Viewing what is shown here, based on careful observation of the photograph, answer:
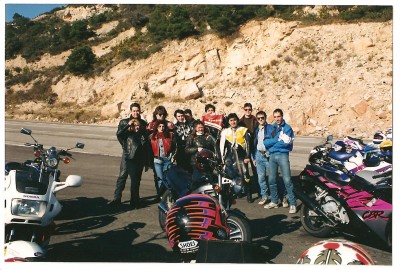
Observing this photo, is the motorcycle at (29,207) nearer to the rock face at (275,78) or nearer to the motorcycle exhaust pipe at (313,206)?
the motorcycle exhaust pipe at (313,206)

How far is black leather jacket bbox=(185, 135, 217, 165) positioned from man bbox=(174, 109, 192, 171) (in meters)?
0.18

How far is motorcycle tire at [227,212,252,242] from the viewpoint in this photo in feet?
16.6

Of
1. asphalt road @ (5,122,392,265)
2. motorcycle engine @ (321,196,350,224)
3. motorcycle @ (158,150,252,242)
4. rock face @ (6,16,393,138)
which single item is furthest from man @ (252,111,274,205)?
rock face @ (6,16,393,138)

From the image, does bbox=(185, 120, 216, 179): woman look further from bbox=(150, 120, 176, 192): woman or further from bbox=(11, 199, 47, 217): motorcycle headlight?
bbox=(11, 199, 47, 217): motorcycle headlight

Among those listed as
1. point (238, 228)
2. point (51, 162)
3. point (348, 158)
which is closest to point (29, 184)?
point (51, 162)

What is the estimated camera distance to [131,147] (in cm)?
761

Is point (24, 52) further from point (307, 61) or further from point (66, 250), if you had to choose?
point (66, 250)

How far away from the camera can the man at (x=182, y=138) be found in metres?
7.93

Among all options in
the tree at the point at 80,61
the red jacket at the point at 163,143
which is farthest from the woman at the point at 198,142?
the tree at the point at 80,61

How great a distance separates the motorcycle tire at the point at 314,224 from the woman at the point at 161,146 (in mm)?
2532

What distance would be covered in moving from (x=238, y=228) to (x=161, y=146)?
9.86ft

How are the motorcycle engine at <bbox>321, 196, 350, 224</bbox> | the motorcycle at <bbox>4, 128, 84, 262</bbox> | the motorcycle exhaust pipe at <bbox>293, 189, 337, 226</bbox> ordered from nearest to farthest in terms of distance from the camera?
the motorcycle at <bbox>4, 128, 84, 262</bbox> < the motorcycle engine at <bbox>321, 196, 350, 224</bbox> < the motorcycle exhaust pipe at <bbox>293, 189, 337, 226</bbox>

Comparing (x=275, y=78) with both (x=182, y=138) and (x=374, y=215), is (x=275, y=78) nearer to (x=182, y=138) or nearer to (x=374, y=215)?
(x=182, y=138)

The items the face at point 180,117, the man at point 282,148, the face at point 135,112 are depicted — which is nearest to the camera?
the man at point 282,148
